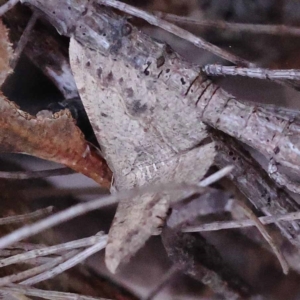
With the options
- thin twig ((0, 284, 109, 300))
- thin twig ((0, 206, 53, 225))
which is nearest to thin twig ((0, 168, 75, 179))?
thin twig ((0, 206, 53, 225))

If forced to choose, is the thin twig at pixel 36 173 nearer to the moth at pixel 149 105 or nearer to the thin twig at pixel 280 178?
the moth at pixel 149 105

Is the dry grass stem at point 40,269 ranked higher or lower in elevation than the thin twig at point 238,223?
lower

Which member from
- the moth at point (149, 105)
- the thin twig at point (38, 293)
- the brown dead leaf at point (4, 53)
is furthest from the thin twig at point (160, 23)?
the thin twig at point (38, 293)

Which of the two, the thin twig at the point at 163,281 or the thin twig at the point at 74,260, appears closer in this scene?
the thin twig at the point at 74,260

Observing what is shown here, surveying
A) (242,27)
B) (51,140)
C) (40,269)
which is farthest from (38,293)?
(242,27)

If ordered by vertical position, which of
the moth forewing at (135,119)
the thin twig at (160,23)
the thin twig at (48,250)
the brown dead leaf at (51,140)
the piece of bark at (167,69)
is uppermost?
the thin twig at (160,23)

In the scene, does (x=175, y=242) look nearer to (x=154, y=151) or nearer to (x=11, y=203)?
(x=154, y=151)
